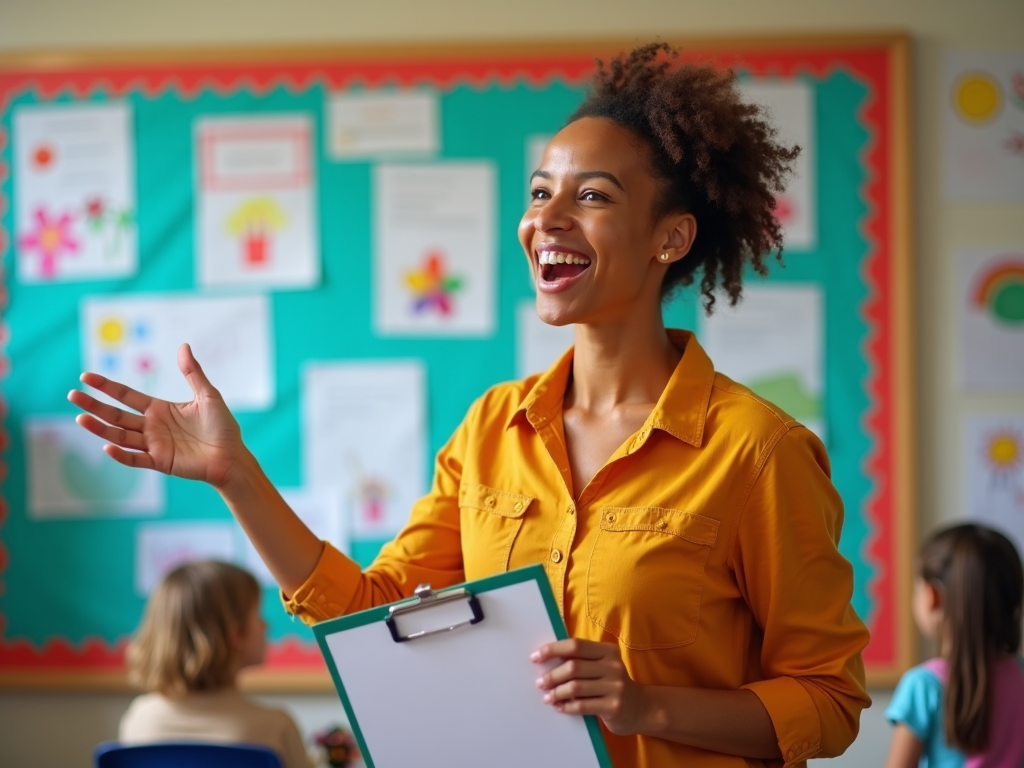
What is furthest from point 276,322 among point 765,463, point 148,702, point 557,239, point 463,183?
point 765,463

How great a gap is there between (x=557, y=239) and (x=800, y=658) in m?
0.58

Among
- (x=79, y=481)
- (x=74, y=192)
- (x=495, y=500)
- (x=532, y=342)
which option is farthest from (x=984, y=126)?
(x=79, y=481)

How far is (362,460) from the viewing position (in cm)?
279

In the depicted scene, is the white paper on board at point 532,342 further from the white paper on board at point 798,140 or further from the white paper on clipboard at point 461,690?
the white paper on clipboard at point 461,690

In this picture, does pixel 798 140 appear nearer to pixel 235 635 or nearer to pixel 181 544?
pixel 235 635

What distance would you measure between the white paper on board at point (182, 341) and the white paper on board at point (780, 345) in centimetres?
119

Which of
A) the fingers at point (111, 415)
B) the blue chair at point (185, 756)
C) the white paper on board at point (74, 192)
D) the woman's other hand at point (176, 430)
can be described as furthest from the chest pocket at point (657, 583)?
the white paper on board at point (74, 192)

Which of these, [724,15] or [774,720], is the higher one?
[724,15]

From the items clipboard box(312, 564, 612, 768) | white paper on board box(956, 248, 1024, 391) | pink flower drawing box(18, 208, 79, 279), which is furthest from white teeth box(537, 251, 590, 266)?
pink flower drawing box(18, 208, 79, 279)

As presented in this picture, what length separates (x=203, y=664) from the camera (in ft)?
6.87

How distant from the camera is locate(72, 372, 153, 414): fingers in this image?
3.86ft

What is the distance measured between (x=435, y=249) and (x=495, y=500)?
1536 mm

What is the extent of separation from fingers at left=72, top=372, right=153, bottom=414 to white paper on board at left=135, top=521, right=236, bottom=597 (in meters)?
1.67

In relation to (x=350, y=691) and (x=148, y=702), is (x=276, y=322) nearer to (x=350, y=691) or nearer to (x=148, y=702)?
(x=148, y=702)
